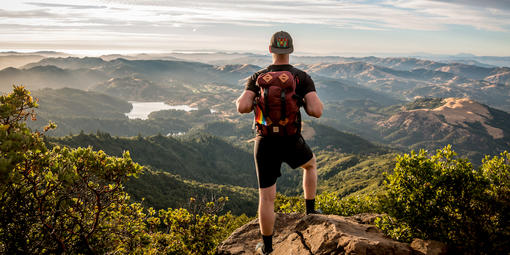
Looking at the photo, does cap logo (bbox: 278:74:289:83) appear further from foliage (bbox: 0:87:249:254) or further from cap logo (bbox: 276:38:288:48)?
foliage (bbox: 0:87:249:254)

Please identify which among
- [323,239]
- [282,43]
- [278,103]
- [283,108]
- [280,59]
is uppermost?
[282,43]

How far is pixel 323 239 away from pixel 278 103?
11.1 ft

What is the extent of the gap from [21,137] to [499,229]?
8804 mm

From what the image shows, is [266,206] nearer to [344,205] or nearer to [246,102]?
[246,102]

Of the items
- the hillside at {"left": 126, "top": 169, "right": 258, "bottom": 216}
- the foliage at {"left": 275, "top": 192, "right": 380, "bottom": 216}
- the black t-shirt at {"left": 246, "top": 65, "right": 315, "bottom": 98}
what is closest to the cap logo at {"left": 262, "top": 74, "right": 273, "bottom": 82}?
the black t-shirt at {"left": 246, "top": 65, "right": 315, "bottom": 98}

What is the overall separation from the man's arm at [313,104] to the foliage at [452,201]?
228 cm

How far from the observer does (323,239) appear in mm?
6426

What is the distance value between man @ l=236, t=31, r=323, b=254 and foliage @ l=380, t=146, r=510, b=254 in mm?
2185

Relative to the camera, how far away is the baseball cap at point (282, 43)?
611 centimetres

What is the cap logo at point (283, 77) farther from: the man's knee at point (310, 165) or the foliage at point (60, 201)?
the foliage at point (60, 201)

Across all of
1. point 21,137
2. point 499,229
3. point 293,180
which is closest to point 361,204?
point 499,229

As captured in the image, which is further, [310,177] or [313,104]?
[310,177]

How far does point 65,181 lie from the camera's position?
5.85m

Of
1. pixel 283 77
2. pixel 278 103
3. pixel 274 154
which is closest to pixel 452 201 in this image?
pixel 274 154
